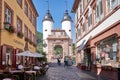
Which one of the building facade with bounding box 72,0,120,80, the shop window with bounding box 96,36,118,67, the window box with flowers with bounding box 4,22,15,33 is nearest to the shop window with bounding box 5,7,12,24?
the window box with flowers with bounding box 4,22,15,33

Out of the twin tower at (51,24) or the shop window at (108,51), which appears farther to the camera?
the twin tower at (51,24)

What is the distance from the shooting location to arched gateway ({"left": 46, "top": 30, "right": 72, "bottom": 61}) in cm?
6738

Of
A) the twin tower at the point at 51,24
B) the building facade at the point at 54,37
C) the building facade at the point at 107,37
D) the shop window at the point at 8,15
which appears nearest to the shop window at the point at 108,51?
the building facade at the point at 107,37

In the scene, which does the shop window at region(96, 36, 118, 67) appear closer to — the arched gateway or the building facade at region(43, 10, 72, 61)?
the building facade at region(43, 10, 72, 61)

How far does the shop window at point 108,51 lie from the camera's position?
1596 centimetres

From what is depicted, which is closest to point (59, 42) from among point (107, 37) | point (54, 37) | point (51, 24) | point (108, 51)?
point (54, 37)

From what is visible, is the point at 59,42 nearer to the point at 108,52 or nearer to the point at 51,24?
the point at 51,24

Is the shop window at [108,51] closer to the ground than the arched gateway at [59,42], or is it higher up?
closer to the ground

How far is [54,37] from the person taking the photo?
222 feet

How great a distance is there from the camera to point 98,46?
828 inches

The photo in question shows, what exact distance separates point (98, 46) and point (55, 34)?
47.5m

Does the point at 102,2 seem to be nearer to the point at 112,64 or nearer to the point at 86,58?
the point at 112,64

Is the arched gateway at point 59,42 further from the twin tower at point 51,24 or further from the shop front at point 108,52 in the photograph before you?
the shop front at point 108,52

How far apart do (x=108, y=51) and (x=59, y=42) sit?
166 ft
